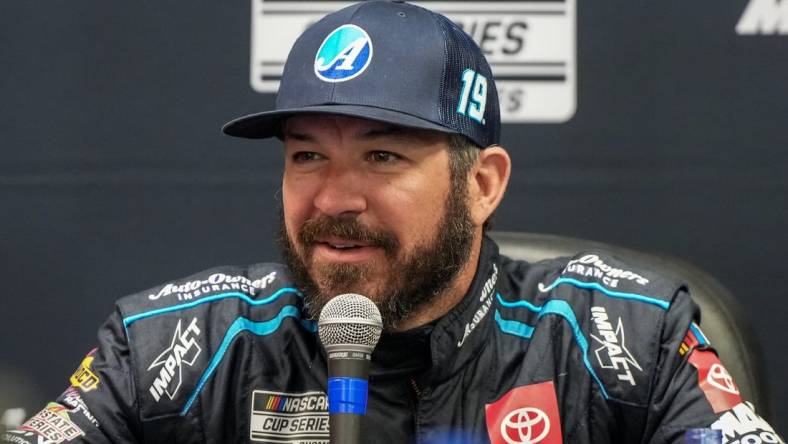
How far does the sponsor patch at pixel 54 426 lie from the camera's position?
1324 millimetres

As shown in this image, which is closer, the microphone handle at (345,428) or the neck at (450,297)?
the microphone handle at (345,428)

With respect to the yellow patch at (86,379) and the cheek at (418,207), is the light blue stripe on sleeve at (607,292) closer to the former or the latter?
the cheek at (418,207)

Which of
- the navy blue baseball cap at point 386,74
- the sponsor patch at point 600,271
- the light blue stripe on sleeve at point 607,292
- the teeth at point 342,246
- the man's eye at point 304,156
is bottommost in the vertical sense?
the light blue stripe on sleeve at point 607,292

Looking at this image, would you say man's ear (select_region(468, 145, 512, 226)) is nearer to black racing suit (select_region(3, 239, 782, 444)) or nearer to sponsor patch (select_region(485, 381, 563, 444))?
black racing suit (select_region(3, 239, 782, 444))

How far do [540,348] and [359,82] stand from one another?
A: 17.3 inches

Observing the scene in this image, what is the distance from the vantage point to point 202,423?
1.41 meters

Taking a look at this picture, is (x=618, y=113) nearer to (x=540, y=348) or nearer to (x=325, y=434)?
(x=540, y=348)

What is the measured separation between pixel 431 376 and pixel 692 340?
0.34 metres

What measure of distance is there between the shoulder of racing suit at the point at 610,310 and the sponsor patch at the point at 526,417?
70 millimetres

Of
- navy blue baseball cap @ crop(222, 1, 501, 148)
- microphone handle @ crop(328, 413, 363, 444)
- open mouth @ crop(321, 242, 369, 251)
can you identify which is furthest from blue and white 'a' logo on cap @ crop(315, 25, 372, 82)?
microphone handle @ crop(328, 413, 363, 444)

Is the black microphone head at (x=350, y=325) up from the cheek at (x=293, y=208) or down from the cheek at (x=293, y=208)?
down

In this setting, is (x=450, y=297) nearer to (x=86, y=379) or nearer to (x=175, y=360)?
(x=175, y=360)

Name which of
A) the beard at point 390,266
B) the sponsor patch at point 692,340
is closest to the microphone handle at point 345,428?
the beard at point 390,266

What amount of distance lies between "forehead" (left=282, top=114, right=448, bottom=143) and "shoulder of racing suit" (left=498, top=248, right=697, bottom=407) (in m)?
0.31
